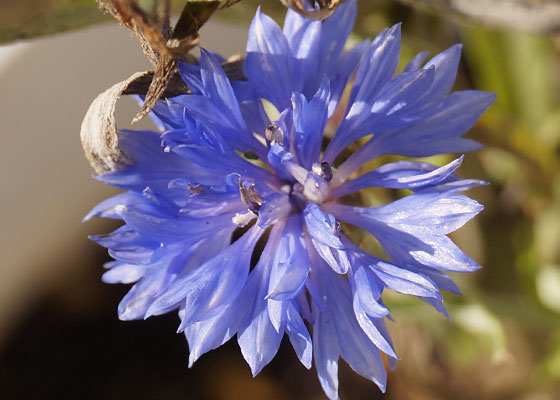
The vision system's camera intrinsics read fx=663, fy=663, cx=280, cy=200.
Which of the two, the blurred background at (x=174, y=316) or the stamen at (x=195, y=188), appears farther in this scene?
the blurred background at (x=174, y=316)

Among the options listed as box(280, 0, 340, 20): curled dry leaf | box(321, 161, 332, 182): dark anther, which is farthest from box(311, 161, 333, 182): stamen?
box(280, 0, 340, 20): curled dry leaf

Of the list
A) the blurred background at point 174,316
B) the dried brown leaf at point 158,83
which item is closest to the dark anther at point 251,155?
the dried brown leaf at point 158,83

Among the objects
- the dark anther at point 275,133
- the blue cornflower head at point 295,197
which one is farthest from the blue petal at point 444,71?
the dark anther at point 275,133

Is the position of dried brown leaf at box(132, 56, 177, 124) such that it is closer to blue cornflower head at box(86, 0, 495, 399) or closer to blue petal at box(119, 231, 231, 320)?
blue cornflower head at box(86, 0, 495, 399)

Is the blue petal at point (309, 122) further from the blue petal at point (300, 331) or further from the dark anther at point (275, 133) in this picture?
the blue petal at point (300, 331)

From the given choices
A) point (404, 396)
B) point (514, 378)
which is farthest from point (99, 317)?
point (514, 378)

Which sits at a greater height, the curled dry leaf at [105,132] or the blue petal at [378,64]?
the curled dry leaf at [105,132]

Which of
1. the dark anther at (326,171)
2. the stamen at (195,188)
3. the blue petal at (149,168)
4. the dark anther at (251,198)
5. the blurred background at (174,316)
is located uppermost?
the blue petal at (149,168)

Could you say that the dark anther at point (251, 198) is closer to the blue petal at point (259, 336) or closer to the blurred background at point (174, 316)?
the blue petal at point (259, 336)
